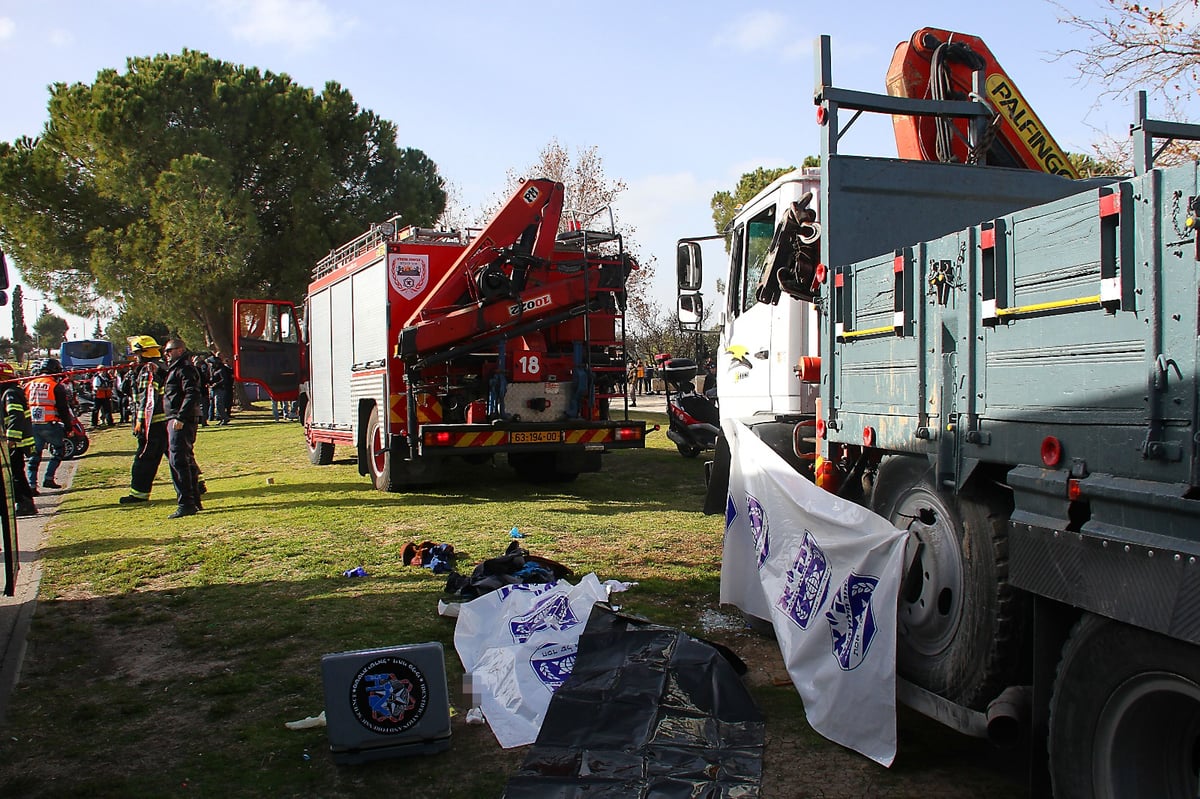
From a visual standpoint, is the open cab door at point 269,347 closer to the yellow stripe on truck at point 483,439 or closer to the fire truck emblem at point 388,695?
the yellow stripe on truck at point 483,439

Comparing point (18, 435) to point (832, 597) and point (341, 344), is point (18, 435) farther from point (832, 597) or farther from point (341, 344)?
point (832, 597)

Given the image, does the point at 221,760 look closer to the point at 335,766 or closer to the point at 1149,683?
the point at 335,766

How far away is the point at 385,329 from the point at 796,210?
577cm

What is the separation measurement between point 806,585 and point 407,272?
7222 mm

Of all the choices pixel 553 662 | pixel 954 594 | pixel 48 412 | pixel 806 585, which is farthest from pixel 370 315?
pixel 954 594

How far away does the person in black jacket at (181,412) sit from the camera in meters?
9.40

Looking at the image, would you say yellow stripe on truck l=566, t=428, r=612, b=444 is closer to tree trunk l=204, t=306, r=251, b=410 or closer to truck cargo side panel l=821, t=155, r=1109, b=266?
truck cargo side panel l=821, t=155, r=1109, b=266

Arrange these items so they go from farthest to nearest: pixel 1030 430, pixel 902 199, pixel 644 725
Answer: pixel 902 199
pixel 644 725
pixel 1030 430

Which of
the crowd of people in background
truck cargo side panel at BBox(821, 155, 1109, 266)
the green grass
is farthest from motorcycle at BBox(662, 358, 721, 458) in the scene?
truck cargo side panel at BBox(821, 155, 1109, 266)

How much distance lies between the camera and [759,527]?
4441mm

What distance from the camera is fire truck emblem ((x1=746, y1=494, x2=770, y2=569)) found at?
4.34 meters

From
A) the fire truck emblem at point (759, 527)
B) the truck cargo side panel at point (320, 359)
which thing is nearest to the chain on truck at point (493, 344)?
the truck cargo side panel at point (320, 359)

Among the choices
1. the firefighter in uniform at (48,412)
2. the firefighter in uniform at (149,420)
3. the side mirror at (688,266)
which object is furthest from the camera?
the firefighter in uniform at (48,412)

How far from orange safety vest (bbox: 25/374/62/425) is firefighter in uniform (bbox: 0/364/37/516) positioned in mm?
1981
